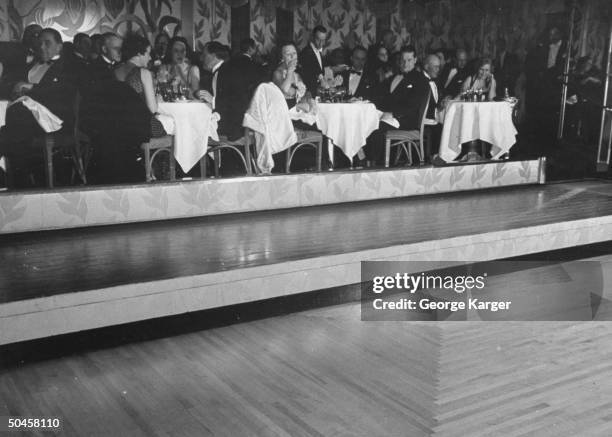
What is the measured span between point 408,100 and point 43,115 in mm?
3297

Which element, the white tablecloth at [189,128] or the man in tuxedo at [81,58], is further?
the man in tuxedo at [81,58]

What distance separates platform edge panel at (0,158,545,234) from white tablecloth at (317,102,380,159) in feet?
1.45

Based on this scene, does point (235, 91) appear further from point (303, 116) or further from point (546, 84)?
point (546, 84)

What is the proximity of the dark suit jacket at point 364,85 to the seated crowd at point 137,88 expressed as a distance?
0.5 inches

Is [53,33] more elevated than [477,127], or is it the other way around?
[53,33]

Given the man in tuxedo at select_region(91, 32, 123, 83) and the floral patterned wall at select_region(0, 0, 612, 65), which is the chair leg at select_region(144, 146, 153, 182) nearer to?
the man in tuxedo at select_region(91, 32, 123, 83)

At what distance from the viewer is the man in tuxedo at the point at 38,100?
4840mm

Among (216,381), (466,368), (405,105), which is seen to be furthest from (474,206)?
(216,381)

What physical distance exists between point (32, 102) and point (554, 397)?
3.99m

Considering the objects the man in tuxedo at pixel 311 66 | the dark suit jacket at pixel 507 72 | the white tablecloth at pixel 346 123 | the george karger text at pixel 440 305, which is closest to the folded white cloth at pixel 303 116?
the white tablecloth at pixel 346 123

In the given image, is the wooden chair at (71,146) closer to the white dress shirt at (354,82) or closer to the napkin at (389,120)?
the napkin at (389,120)

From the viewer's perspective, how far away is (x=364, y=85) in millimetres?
7145

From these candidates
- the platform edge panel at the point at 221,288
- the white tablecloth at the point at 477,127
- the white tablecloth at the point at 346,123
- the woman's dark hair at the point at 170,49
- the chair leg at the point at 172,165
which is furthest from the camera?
the white tablecloth at the point at 477,127

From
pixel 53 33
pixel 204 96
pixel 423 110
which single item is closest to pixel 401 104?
pixel 423 110
